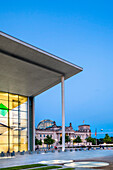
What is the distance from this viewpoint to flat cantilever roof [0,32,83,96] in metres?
24.0

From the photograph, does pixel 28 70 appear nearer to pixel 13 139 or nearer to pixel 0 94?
pixel 0 94

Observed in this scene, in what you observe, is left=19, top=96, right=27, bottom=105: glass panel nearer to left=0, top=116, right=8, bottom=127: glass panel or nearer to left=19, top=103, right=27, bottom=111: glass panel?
left=19, top=103, right=27, bottom=111: glass panel

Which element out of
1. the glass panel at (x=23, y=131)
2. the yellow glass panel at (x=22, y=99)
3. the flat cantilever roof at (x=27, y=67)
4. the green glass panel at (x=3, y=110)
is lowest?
the glass panel at (x=23, y=131)

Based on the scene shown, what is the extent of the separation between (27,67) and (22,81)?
5.35m

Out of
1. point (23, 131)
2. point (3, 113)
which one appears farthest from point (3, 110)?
point (23, 131)

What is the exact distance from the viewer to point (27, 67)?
28.3m

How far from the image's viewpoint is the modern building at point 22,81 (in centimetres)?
2508

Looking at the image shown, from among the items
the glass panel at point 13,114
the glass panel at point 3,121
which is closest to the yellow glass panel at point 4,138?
the glass panel at point 3,121

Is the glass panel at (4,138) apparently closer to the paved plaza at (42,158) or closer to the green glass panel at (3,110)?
the green glass panel at (3,110)

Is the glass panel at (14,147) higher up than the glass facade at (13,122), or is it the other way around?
the glass facade at (13,122)

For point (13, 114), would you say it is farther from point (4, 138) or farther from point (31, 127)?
point (31, 127)

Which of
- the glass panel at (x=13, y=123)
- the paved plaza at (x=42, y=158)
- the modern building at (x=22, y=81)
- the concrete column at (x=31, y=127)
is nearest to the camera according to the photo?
the paved plaza at (x=42, y=158)

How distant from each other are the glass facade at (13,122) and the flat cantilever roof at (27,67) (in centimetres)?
272

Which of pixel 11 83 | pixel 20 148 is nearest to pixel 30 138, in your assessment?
pixel 20 148
